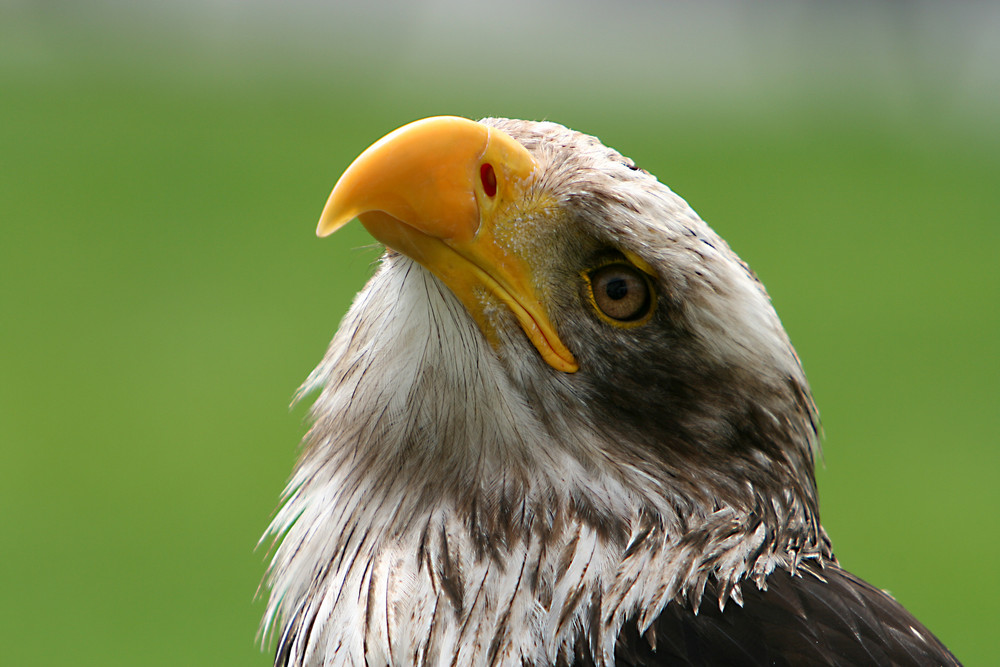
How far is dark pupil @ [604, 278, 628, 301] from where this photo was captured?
6.30 feet

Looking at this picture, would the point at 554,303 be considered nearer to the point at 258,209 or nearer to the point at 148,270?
the point at 148,270

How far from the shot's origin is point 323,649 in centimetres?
199

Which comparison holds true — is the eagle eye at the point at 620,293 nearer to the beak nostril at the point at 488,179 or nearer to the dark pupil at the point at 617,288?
the dark pupil at the point at 617,288

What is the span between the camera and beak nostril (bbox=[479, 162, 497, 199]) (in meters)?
1.92

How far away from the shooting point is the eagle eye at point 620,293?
1.92m

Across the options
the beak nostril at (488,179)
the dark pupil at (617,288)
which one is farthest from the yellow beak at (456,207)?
the dark pupil at (617,288)

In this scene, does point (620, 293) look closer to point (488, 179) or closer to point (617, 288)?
point (617, 288)

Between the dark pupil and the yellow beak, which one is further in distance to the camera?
the dark pupil

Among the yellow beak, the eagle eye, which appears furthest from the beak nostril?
the eagle eye

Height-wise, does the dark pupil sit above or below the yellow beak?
below

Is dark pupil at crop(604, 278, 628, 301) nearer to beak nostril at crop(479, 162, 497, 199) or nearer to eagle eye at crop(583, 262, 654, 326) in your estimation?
eagle eye at crop(583, 262, 654, 326)

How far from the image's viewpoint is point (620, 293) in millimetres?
1923

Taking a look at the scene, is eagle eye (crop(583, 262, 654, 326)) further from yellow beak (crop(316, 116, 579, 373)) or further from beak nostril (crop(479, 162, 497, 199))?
beak nostril (crop(479, 162, 497, 199))

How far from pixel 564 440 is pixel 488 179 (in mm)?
448
